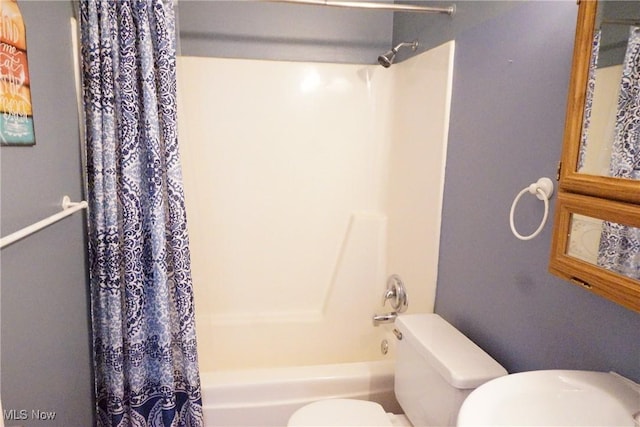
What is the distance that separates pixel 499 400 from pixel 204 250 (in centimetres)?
171

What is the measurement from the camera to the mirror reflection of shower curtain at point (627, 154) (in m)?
0.83

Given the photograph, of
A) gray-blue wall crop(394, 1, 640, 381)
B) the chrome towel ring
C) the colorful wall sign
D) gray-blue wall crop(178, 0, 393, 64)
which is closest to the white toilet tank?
gray-blue wall crop(394, 1, 640, 381)

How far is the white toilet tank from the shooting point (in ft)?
4.05

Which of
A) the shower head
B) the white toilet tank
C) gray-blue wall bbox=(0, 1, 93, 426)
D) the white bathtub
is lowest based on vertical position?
the white bathtub

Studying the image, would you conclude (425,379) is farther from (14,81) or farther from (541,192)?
(14,81)

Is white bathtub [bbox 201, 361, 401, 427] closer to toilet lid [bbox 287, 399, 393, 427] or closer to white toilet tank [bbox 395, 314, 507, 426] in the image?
toilet lid [bbox 287, 399, 393, 427]

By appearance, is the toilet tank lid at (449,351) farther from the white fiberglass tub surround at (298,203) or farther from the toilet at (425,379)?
the white fiberglass tub surround at (298,203)

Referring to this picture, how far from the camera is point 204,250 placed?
7.41 feet

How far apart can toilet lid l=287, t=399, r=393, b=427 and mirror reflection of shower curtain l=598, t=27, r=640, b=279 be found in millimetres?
978

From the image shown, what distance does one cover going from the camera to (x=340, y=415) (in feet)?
4.99

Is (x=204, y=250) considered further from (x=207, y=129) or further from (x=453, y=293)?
(x=453, y=293)

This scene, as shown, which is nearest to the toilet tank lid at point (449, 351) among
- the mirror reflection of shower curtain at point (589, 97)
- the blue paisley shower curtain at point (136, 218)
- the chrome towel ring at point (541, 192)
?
the chrome towel ring at point (541, 192)

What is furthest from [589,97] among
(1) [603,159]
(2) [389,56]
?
(2) [389,56]

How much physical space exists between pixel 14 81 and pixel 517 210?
1.45 metres
